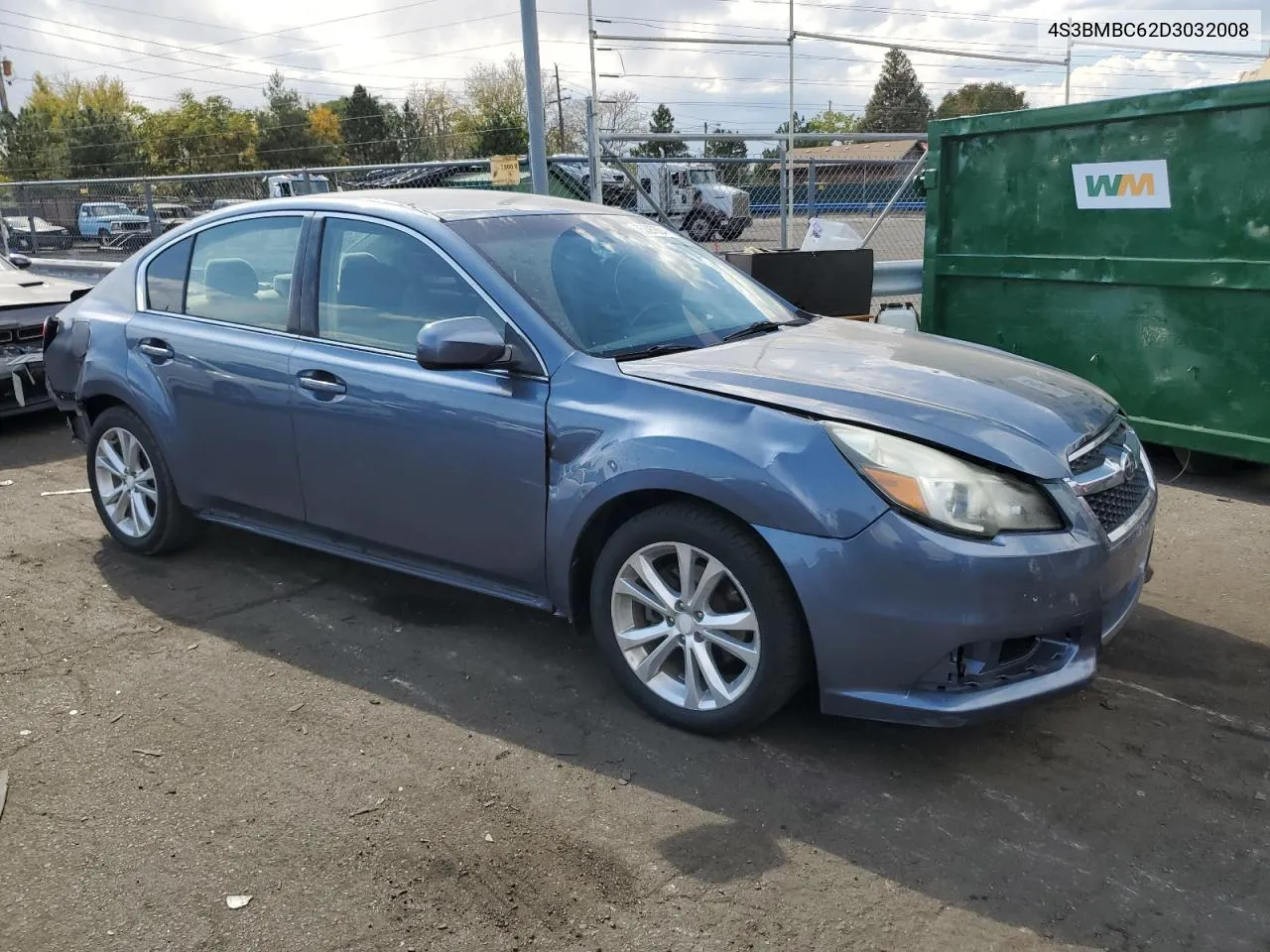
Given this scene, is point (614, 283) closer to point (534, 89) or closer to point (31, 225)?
point (534, 89)

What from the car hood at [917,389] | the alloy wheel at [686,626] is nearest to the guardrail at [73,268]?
the car hood at [917,389]

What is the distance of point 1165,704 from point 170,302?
4373 millimetres

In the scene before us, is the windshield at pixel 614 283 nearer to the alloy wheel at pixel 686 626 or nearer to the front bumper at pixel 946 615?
the alloy wheel at pixel 686 626

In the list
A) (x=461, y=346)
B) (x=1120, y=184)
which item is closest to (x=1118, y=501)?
A: (x=461, y=346)

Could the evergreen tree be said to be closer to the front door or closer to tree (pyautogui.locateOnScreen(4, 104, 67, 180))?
tree (pyautogui.locateOnScreen(4, 104, 67, 180))

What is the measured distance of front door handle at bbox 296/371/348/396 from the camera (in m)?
4.04

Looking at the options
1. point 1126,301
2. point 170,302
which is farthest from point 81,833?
point 1126,301

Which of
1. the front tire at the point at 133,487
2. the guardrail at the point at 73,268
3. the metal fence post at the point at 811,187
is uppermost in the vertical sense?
the metal fence post at the point at 811,187

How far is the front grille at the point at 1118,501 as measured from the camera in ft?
10.5

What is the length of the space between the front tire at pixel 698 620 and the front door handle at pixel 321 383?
1306 mm

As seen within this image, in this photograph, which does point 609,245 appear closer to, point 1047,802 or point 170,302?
point 170,302

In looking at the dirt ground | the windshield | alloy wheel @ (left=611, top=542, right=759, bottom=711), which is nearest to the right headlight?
alloy wheel @ (left=611, top=542, right=759, bottom=711)

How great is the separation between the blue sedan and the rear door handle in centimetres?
1

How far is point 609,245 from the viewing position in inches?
166
